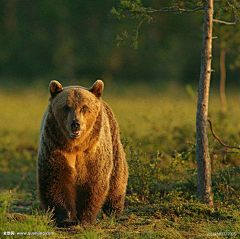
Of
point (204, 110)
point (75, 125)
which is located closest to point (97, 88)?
point (75, 125)

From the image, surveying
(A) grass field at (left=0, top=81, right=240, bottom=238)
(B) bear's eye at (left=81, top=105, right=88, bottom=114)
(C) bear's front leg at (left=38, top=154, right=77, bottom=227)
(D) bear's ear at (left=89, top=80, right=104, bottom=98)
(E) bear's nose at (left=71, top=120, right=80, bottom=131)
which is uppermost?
(D) bear's ear at (left=89, top=80, right=104, bottom=98)

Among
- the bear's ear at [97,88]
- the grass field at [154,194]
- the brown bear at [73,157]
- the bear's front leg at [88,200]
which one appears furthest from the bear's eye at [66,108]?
the grass field at [154,194]

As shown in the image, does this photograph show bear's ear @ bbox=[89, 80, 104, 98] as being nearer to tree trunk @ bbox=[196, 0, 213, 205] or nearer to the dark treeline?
tree trunk @ bbox=[196, 0, 213, 205]

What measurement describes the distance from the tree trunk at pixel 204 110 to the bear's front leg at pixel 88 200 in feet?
5.01

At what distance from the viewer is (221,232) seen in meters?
4.68

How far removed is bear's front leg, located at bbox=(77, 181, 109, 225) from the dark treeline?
26.9m

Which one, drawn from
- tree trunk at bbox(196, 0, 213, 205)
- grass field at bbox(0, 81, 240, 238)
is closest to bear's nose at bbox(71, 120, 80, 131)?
grass field at bbox(0, 81, 240, 238)

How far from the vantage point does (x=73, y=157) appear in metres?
4.95

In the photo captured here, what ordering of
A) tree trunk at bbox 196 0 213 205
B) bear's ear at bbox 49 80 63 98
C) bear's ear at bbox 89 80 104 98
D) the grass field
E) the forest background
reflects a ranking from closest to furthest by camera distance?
the grass field, bear's ear at bbox 49 80 63 98, bear's ear at bbox 89 80 104 98, the forest background, tree trunk at bbox 196 0 213 205

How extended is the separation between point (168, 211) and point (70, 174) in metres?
1.52

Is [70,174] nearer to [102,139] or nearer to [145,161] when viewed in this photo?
[102,139]

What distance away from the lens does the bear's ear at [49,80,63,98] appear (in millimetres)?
4945

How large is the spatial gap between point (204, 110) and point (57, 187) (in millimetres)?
2229

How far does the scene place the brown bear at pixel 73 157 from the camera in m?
4.76
